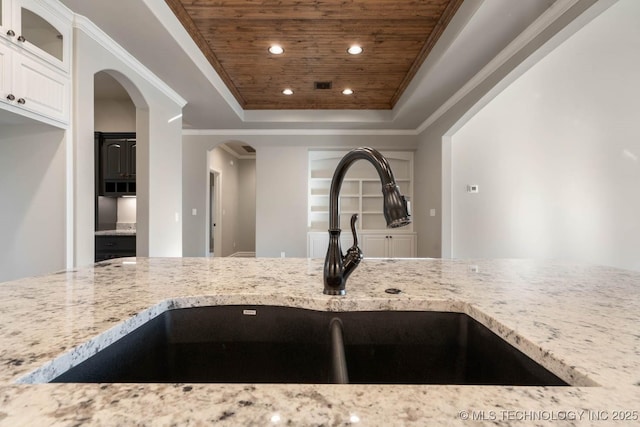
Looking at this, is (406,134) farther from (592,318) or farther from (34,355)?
(34,355)

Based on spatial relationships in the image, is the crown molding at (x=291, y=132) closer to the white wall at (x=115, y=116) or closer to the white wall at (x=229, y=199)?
the white wall at (x=115, y=116)

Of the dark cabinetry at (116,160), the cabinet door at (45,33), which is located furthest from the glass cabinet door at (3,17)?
the dark cabinetry at (116,160)

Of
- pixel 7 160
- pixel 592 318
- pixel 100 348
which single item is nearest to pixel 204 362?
pixel 100 348

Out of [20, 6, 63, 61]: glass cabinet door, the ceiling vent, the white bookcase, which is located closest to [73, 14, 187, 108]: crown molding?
[20, 6, 63, 61]: glass cabinet door

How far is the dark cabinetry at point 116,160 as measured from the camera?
154 inches

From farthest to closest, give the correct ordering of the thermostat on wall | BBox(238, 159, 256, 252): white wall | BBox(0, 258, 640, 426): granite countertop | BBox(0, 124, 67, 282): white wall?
BBox(238, 159, 256, 252): white wall < the thermostat on wall < BBox(0, 124, 67, 282): white wall < BBox(0, 258, 640, 426): granite countertop

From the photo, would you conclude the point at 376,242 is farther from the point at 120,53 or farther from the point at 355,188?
the point at 120,53

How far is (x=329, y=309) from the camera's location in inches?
29.6

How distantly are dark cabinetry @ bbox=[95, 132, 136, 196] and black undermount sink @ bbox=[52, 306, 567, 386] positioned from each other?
3.81m

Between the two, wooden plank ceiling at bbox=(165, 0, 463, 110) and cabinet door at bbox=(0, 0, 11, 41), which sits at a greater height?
wooden plank ceiling at bbox=(165, 0, 463, 110)

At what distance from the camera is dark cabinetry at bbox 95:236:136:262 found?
363cm

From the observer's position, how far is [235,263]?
1284 millimetres

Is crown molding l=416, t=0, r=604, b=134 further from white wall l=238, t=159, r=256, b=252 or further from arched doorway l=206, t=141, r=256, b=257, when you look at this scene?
white wall l=238, t=159, r=256, b=252

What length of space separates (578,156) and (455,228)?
1.75m
